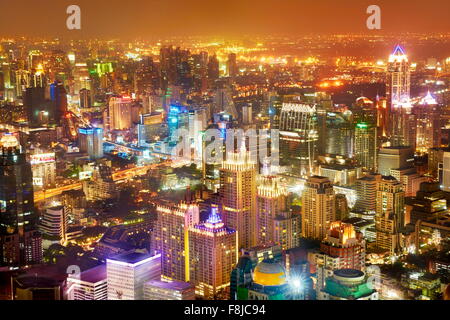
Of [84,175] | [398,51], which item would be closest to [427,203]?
[398,51]

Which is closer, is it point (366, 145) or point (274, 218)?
point (274, 218)

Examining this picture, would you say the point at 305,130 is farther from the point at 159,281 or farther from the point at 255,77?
the point at 159,281

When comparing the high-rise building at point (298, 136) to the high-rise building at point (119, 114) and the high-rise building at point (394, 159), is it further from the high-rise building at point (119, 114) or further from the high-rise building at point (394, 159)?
the high-rise building at point (119, 114)

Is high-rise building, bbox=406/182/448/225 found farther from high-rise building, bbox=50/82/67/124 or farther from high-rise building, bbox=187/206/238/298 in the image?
high-rise building, bbox=50/82/67/124

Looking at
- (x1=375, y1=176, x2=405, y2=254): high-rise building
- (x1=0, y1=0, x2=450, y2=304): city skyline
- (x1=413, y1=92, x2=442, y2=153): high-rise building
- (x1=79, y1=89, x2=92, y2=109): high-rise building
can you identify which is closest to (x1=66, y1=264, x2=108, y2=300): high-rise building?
(x1=0, y1=0, x2=450, y2=304): city skyline

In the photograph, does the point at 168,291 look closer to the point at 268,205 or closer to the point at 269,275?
the point at 269,275
